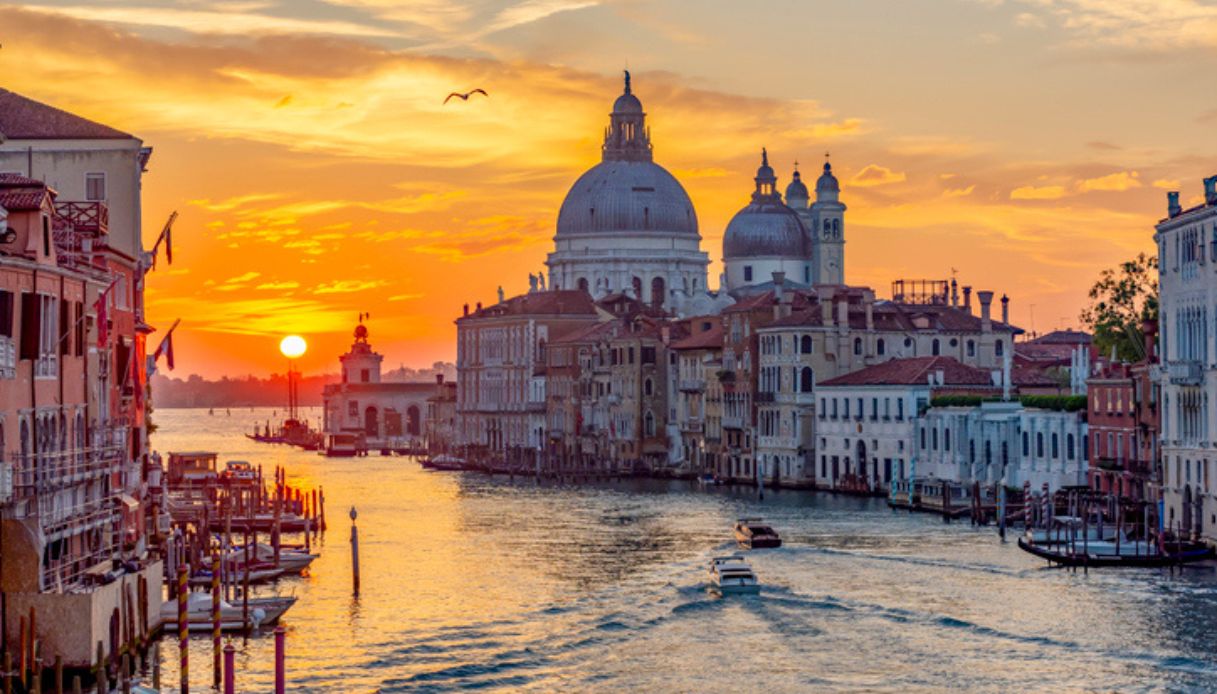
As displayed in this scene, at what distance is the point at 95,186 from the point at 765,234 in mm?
100097

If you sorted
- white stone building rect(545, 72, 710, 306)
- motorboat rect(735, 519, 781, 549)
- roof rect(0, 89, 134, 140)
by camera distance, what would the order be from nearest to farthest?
roof rect(0, 89, 134, 140) < motorboat rect(735, 519, 781, 549) < white stone building rect(545, 72, 710, 306)

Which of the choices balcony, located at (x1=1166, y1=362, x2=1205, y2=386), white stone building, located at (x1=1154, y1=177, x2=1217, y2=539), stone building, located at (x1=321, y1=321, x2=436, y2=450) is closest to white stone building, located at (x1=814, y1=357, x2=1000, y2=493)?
white stone building, located at (x1=1154, y1=177, x2=1217, y2=539)

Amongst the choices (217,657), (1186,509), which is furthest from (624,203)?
(217,657)

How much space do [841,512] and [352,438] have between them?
74.8 metres

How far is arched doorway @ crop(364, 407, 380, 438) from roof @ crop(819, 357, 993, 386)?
288 ft

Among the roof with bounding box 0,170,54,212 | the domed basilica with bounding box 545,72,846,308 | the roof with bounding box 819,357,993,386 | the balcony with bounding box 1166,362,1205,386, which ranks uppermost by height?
the domed basilica with bounding box 545,72,846,308

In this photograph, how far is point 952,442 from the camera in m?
70.8

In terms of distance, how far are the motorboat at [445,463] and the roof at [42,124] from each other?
228ft

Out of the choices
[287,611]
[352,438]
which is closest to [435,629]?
[287,611]

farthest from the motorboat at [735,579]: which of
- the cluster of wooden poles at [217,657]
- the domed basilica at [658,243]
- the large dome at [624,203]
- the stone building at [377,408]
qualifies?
the stone building at [377,408]

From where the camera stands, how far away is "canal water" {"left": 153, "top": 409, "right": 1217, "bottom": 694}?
34.7 metres

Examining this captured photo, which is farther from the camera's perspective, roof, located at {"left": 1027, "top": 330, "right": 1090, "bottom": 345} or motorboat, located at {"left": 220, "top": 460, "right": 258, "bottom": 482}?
roof, located at {"left": 1027, "top": 330, "right": 1090, "bottom": 345}

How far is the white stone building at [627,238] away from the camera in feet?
461

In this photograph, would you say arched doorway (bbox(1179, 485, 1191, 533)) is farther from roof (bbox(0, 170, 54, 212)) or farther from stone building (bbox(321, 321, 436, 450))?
stone building (bbox(321, 321, 436, 450))
